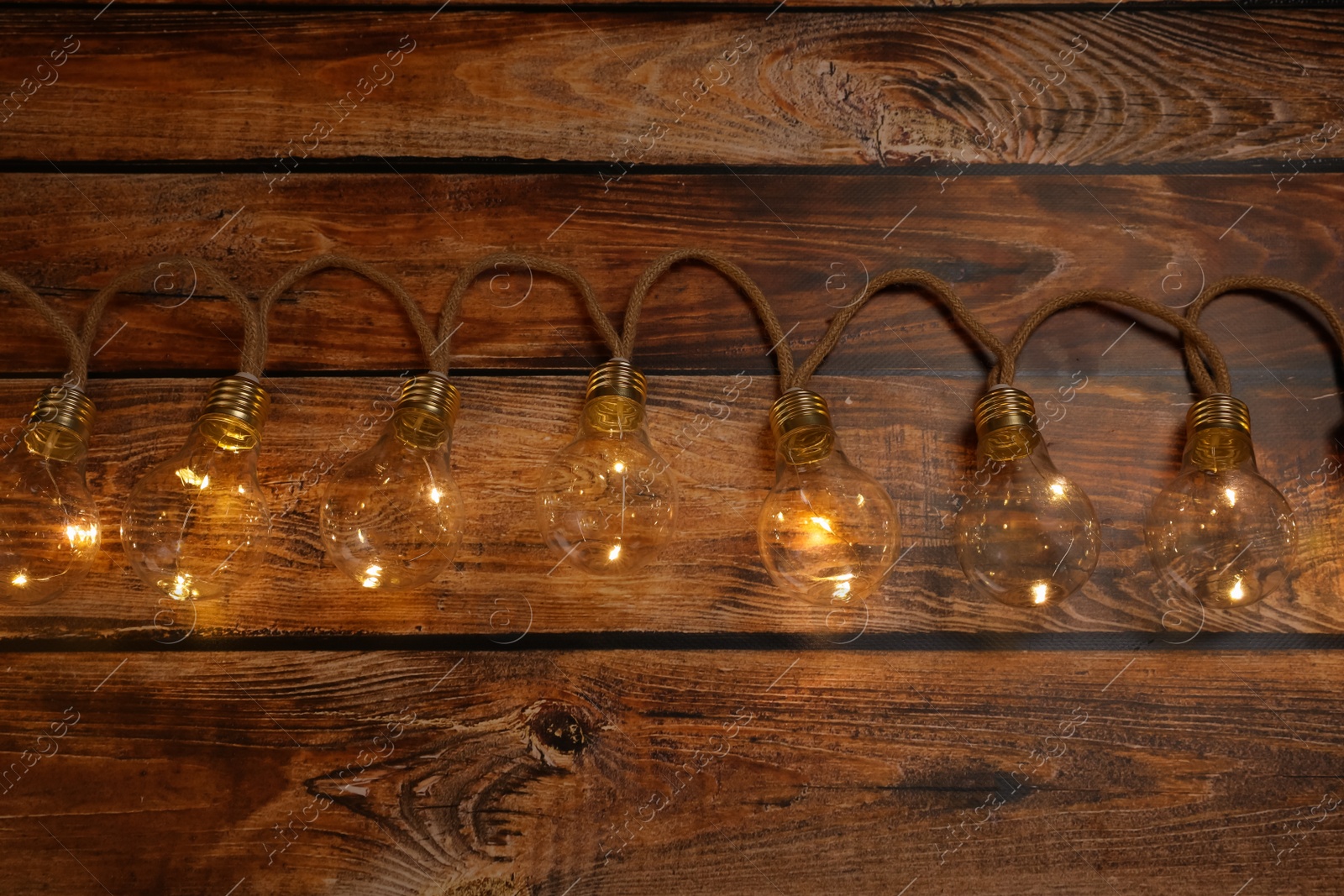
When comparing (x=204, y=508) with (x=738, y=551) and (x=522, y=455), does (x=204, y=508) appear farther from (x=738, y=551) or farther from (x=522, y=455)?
(x=738, y=551)

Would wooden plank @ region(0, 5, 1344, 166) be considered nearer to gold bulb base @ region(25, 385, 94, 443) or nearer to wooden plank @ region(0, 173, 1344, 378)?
wooden plank @ region(0, 173, 1344, 378)

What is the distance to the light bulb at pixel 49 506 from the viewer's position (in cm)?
72

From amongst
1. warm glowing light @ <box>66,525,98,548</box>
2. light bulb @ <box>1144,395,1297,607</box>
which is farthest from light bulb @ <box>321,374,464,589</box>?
light bulb @ <box>1144,395,1297,607</box>

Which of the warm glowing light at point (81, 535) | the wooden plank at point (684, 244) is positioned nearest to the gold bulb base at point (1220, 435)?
the wooden plank at point (684, 244)

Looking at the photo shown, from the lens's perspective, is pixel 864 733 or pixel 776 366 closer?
pixel 864 733

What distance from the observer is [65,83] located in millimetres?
989

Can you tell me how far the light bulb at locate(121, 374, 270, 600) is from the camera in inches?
27.5

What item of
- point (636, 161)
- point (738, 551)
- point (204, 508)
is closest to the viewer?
point (204, 508)

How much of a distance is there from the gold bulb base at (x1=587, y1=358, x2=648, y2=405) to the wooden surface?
0.10 meters

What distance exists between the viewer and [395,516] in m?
0.71

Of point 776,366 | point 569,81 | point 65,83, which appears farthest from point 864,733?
point 65,83

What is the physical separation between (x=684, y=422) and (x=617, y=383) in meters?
0.12

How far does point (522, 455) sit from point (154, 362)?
415 mm

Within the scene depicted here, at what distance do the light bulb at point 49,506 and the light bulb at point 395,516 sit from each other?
0.24m
